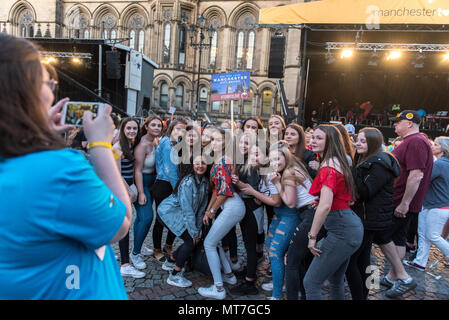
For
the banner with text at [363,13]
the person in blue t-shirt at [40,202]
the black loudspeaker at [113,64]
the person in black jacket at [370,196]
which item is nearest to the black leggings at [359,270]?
the person in black jacket at [370,196]

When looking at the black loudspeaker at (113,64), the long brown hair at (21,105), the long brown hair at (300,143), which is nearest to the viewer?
the long brown hair at (21,105)

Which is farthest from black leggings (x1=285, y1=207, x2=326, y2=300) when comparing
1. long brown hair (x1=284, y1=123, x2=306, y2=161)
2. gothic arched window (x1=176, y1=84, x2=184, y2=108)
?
gothic arched window (x1=176, y1=84, x2=184, y2=108)

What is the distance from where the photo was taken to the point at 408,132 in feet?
12.7

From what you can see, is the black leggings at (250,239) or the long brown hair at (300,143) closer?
the black leggings at (250,239)

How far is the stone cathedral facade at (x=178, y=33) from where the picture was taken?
26.8 m

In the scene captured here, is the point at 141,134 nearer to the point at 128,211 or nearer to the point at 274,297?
the point at 274,297

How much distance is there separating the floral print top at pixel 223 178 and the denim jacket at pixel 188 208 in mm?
Answer: 267

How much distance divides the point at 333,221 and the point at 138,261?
9.15 ft

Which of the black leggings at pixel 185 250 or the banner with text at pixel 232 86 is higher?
the banner with text at pixel 232 86

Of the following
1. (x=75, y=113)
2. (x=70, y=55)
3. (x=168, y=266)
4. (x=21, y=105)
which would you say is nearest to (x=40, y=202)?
(x=21, y=105)

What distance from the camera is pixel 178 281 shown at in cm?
360

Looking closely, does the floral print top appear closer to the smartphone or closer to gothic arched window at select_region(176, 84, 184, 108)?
the smartphone

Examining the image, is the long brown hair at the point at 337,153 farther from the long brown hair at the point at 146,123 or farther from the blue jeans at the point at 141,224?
the long brown hair at the point at 146,123

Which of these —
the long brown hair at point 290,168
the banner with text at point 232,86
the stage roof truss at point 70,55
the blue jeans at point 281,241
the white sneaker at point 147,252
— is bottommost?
the white sneaker at point 147,252
